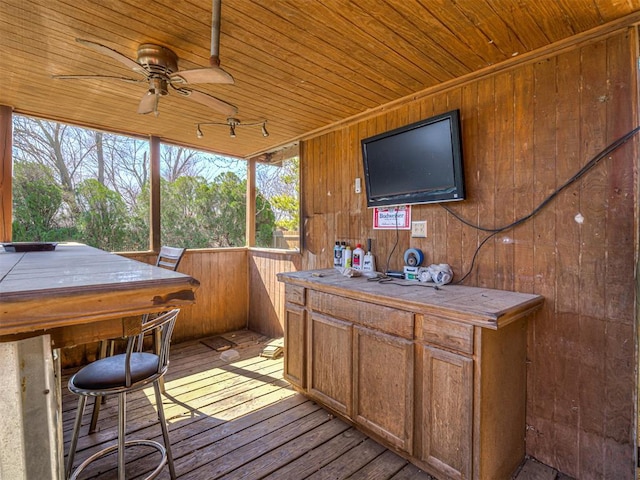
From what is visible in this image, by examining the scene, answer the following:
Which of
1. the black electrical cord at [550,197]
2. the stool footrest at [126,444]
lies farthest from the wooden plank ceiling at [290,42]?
the stool footrest at [126,444]

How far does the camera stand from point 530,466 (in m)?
1.79

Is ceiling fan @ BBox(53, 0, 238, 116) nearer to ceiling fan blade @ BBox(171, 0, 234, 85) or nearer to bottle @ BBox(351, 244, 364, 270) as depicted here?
ceiling fan blade @ BBox(171, 0, 234, 85)

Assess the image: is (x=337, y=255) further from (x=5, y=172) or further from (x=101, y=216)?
(x=5, y=172)

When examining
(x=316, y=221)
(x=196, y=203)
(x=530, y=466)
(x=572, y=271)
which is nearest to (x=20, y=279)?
(x=572, y=271)

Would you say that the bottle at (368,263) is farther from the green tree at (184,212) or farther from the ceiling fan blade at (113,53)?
the green tree at (184,212)

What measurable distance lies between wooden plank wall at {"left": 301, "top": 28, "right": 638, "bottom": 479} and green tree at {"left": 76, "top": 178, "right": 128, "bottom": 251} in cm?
343

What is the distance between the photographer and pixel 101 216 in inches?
141

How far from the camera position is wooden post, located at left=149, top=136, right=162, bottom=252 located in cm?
354

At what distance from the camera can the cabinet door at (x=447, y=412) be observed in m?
1.52

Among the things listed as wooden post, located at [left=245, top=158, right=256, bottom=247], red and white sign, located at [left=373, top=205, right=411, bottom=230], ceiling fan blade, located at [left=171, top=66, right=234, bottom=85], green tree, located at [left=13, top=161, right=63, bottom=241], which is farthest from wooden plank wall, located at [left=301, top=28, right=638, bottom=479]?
green tree, located at [left=13, top=161, right=63, bottom=241]

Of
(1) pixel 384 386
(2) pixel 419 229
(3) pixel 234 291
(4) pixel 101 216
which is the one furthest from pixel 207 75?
(3) pixel 234 291

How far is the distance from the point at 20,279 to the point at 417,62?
2.14m

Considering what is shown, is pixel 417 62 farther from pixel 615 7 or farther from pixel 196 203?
pixel 196 203

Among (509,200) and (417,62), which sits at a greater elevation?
(417,62)
